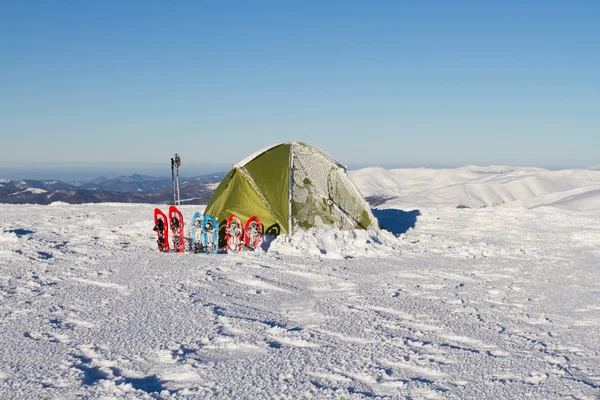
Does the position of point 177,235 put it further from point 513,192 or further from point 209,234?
point 513,192

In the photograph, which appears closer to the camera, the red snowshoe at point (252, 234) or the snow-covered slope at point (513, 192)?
the red snowshoe at point (252, 234)

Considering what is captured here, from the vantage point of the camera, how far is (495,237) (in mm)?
15555

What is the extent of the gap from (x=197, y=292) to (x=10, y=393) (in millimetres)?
3803

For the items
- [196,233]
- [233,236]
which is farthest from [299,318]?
[196,233]

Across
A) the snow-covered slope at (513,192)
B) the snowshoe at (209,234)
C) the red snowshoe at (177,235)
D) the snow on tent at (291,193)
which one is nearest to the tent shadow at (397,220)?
the snow on tent at (291,193)

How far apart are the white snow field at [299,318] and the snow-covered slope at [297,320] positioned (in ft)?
0.09

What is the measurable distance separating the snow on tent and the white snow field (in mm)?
731

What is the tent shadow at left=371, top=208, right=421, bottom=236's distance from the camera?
16531 mm

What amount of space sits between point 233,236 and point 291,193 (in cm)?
224

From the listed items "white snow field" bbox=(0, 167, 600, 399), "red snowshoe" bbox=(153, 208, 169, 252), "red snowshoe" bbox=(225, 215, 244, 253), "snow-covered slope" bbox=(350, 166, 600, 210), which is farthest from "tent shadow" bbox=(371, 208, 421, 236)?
"snow-covered slope" bbox=(350, 166, 600, 210)

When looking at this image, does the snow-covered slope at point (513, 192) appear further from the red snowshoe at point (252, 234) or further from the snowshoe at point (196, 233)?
the snowshoe at point (196, 233)

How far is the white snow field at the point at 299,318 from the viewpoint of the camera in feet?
14.8

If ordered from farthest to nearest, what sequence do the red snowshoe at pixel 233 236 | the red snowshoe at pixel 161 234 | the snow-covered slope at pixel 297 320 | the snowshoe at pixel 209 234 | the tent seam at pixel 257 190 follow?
the tent seam at pixel 257 190
the red snowshoe at pixel 233 236
the snowshoe at pixel 209 234
the red snowshoe at pixel 161 234
the snow-covered slope at pixel 297 320

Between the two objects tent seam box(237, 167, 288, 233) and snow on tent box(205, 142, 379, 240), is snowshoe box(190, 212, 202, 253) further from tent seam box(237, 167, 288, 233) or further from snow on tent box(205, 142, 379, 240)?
tent seam box(237, 167, 288, 233)
